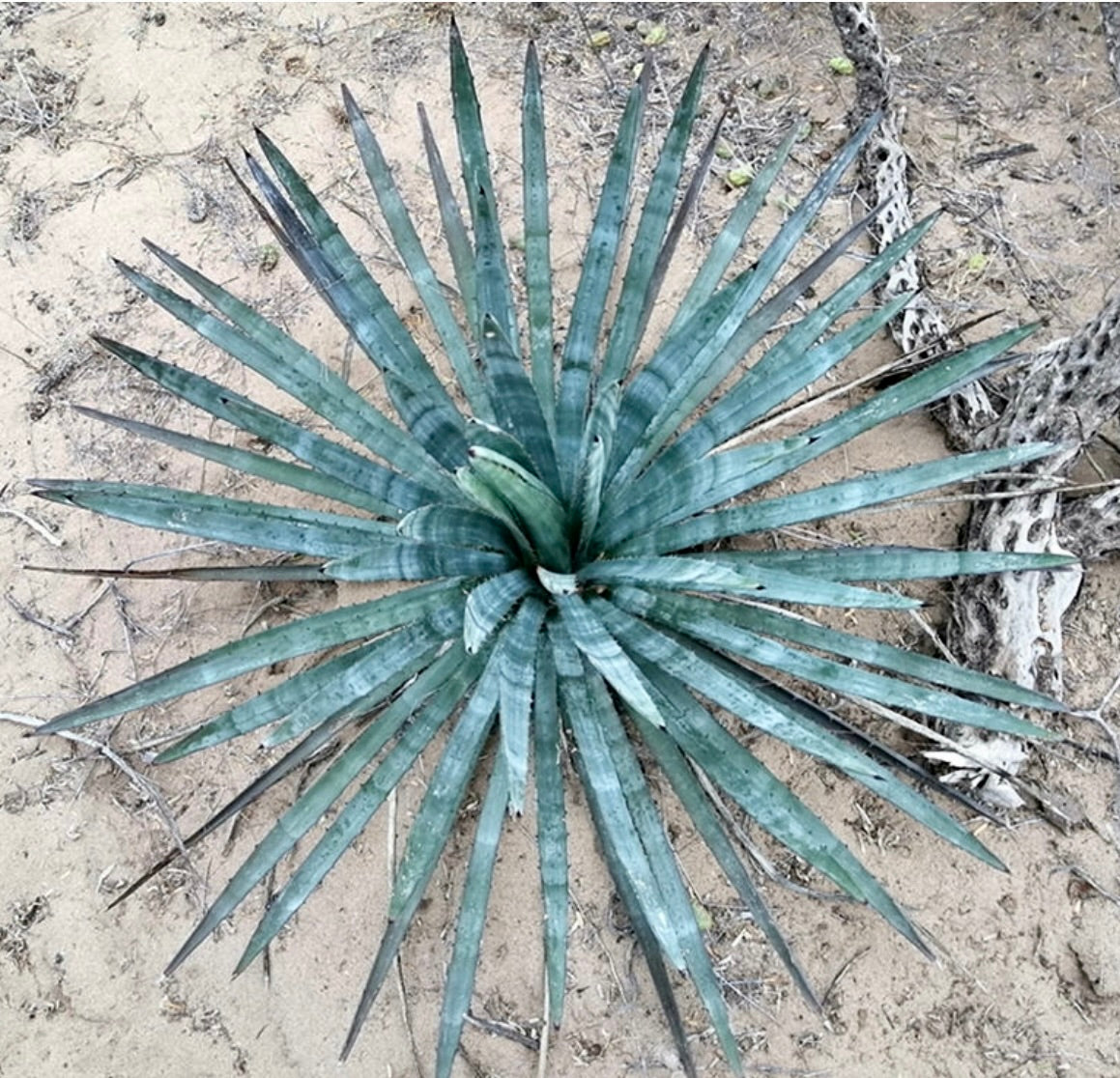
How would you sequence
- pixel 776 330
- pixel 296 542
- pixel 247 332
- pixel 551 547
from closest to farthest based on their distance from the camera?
pixel 551 547 → pixel 296 542 → pixel 247 332 → pixel 776 330

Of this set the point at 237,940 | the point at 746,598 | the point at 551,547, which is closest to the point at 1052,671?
the point at 746,598

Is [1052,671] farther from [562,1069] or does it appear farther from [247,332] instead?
[247,332]

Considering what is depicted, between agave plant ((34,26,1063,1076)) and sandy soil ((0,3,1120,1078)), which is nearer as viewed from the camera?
agave plant ((34,26,1063,1076))

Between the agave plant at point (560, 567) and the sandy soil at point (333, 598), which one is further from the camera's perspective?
the sandy soil at point (333, 598)

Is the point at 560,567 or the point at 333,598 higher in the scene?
the point at 333,598
